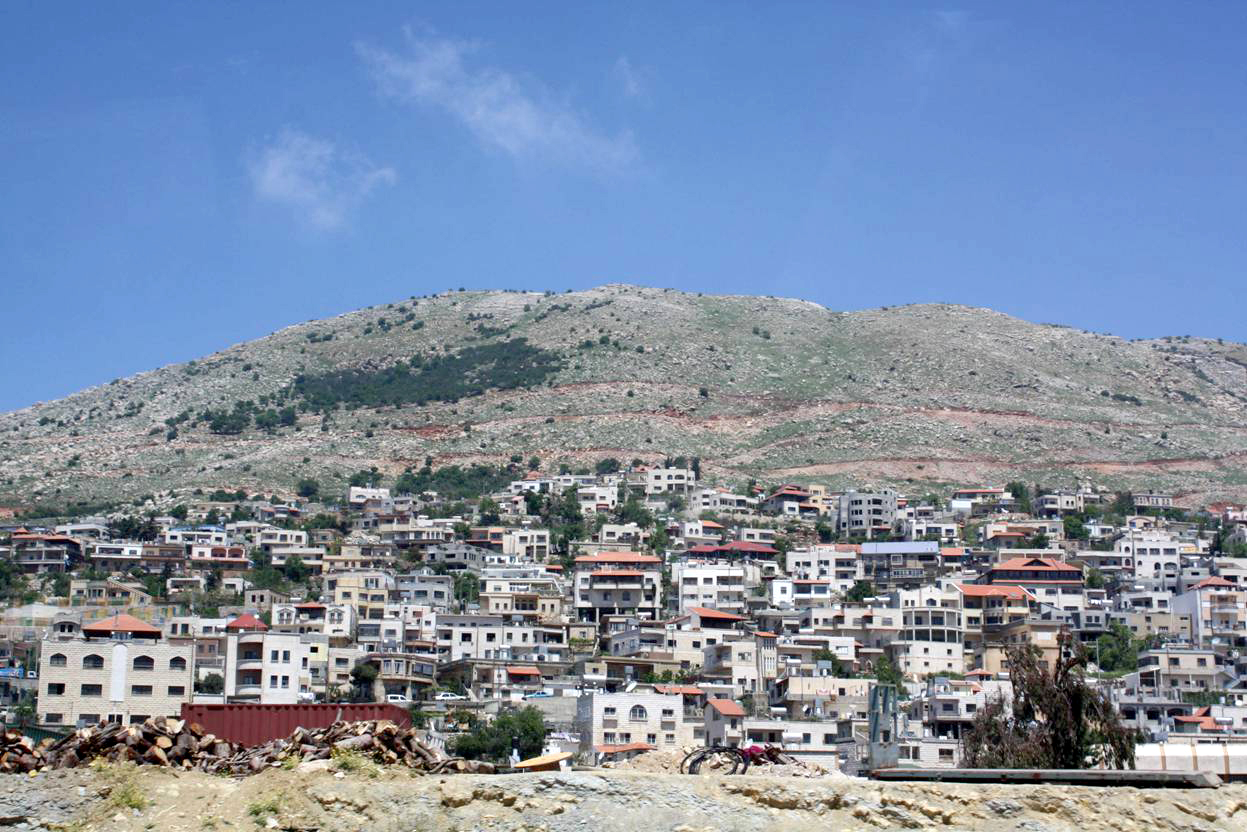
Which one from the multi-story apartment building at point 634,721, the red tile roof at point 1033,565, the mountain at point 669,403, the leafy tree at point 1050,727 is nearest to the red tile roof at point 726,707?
the multi-story apartment building at point 634,721

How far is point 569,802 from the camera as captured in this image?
13930mm

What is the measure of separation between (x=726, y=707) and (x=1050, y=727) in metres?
26.8

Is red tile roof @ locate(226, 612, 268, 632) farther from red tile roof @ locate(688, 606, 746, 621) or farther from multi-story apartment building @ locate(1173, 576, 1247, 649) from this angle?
multi-story apartment building @ locate(1173, 576, 1247, 649)

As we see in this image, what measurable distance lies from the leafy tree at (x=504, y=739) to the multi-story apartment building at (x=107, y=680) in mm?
8425

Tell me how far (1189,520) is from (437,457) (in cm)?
5327

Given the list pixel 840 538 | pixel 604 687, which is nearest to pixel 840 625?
pixel 604 687

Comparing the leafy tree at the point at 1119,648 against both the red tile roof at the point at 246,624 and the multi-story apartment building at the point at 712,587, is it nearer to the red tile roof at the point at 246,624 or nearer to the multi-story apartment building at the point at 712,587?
the multi-story apartment building at the point at 712,587

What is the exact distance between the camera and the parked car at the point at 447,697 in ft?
223

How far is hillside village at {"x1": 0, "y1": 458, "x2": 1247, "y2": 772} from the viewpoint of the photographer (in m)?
58.5

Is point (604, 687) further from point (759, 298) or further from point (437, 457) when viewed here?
point (759, 298)

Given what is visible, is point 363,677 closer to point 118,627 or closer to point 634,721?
point 118,627

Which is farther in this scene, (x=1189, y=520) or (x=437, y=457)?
(x=437, y=457)

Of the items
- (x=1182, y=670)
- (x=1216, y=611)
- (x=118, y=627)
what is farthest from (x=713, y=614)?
(x=118, y=627)

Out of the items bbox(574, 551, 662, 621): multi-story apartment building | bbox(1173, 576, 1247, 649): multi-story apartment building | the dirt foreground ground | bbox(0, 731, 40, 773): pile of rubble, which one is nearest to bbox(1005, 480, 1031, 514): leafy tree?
bbox(1173, 576, 1247, 649): multi-story apartment building
